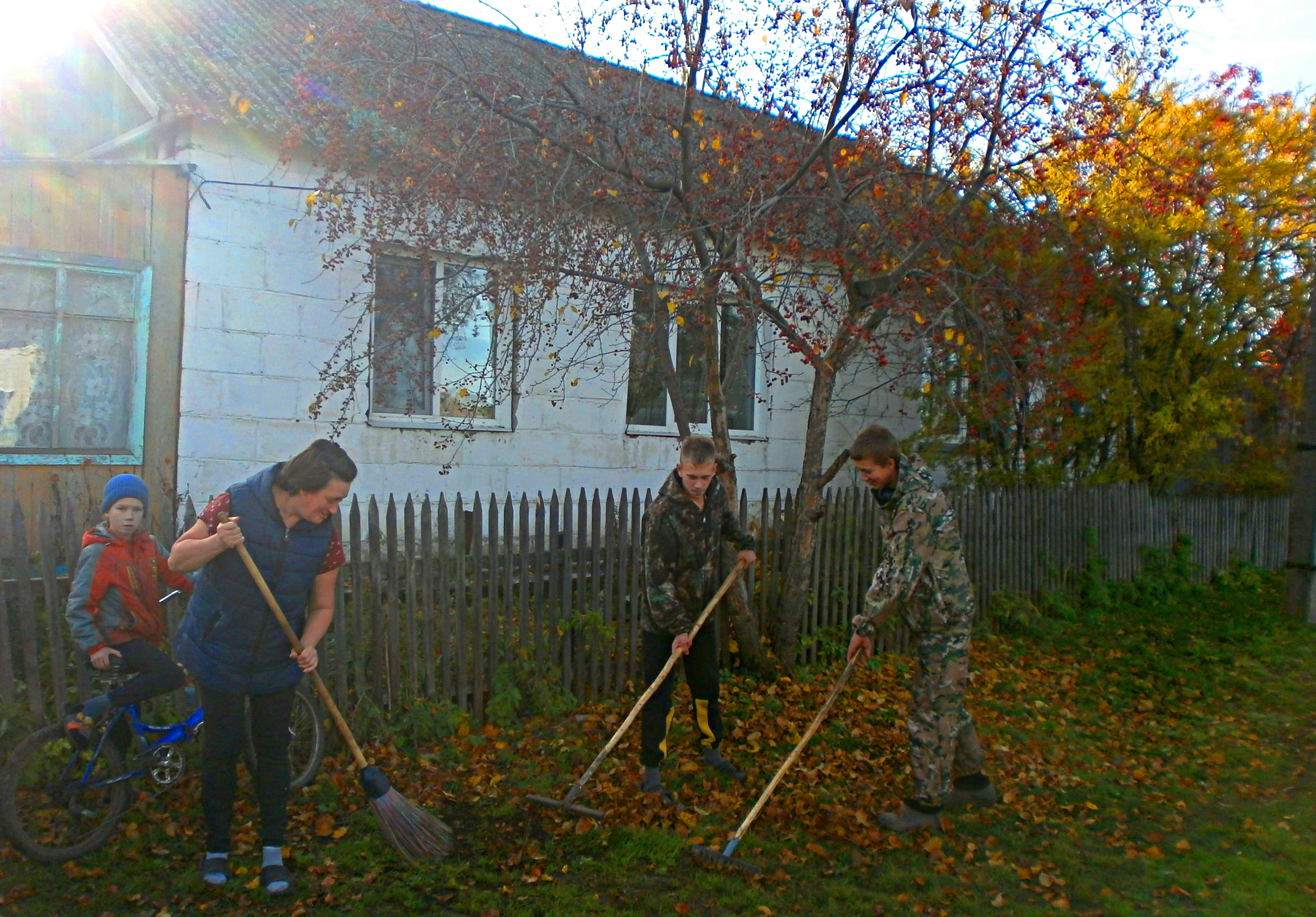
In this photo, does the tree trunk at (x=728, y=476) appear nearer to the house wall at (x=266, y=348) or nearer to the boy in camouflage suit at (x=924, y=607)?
the house wall at (x=266, y=348)

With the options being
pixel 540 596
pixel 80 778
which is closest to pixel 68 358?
pixel 540 596

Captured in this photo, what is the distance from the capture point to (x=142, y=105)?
787 cm

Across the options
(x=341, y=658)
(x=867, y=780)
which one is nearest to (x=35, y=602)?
(x=341, y=658)

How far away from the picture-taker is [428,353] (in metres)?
8.94

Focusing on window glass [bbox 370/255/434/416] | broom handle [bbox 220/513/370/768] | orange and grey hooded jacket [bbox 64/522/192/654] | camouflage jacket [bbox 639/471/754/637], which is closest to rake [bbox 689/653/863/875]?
camouflage jacket [bbox 639/471/754/637]

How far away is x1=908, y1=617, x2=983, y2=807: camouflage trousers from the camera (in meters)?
4.62

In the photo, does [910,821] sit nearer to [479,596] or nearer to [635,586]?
[635,586]

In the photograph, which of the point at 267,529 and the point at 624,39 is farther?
the point at 624,39

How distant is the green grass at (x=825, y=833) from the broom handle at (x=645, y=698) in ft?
0.59

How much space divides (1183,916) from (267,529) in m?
3.91

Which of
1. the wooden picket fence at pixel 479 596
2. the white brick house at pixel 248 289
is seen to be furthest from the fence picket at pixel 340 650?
the white brick house at pixel 248 289

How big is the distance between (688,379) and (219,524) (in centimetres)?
761

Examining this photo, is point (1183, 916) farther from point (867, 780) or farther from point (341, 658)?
point (341, 658)

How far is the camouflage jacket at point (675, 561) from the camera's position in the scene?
4938 mm
